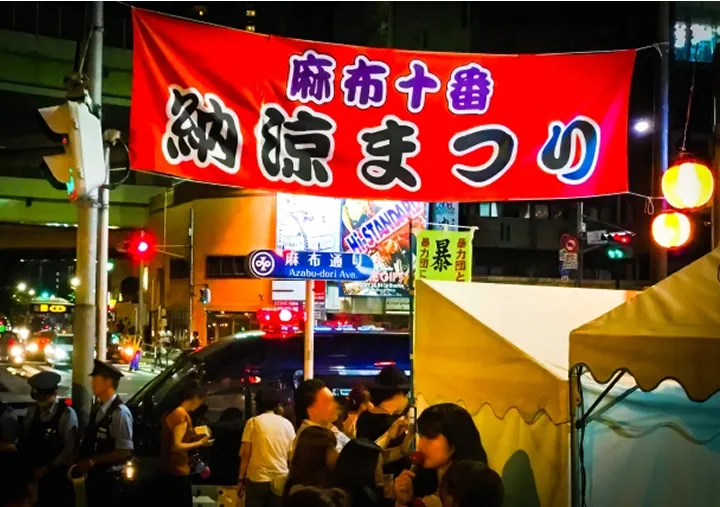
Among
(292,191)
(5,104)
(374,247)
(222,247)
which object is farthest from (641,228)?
(292,191)

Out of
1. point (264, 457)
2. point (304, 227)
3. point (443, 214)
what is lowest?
point (264, 457)

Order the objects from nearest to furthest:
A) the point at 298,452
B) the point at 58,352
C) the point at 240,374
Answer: the point at 298,452, the point at 240,374, the point at 58,352

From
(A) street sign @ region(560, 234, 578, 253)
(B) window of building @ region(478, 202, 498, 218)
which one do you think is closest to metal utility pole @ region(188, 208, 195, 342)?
(B) window of building @ region(478, 202, 498, 218)

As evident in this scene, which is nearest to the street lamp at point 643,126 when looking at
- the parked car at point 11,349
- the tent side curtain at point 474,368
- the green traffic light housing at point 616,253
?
the green traffic light housing at point 616,253

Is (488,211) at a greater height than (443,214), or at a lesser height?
greater

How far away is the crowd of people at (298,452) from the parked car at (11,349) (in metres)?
23.5

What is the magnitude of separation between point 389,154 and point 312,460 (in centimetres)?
307

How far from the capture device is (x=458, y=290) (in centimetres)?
673

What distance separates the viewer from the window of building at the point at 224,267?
3192cm

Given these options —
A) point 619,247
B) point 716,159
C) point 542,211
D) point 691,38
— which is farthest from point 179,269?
point 716,159

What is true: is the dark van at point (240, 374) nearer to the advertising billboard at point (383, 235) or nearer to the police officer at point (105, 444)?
the police officer at point (105, 444)

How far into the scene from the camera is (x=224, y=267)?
106 ft

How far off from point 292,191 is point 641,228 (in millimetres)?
36071

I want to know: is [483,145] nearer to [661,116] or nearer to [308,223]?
[661,116]
